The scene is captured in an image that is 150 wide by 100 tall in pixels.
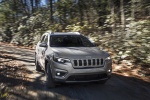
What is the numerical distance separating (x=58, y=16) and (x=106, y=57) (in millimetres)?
17738

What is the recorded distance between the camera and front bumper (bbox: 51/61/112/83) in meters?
6.37

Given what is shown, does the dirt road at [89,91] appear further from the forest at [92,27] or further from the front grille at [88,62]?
the front grille at [88,62]

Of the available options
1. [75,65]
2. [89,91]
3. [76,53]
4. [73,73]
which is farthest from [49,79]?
[89,91]

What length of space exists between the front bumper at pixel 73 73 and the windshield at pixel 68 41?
136 cm

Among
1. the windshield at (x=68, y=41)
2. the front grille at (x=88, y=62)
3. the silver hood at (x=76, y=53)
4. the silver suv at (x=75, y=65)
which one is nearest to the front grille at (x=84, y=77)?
the silver suv at (x=75, y=65)

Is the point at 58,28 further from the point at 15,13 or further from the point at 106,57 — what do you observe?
→ the point at 106,57

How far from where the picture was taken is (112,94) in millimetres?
6652

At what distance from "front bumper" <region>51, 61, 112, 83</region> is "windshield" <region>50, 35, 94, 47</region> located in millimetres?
1363

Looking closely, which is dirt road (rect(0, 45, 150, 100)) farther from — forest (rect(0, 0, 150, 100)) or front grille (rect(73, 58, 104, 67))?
front grille (rect(73, 58, 104, 67))

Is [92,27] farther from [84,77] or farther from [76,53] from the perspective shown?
[84,77]

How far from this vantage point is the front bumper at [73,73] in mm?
6371

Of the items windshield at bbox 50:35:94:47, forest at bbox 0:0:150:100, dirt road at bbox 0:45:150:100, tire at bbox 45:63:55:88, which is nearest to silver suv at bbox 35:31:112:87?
tire at bbox 45:63:55:88

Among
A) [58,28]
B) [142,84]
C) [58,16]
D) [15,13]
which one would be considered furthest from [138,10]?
[15,13]

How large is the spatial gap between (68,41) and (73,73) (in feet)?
6.37
